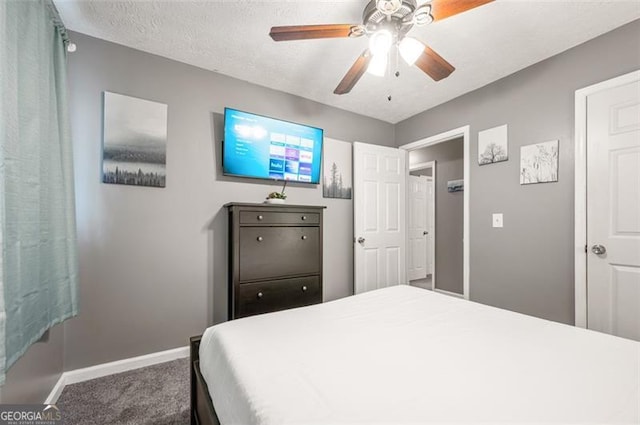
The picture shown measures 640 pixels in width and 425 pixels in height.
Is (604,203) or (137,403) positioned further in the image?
(604,203)

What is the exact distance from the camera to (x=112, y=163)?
2021 millimetres

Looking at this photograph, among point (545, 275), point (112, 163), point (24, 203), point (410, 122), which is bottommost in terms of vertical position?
point (545, 275)

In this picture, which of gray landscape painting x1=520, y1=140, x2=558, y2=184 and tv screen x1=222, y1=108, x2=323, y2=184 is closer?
gray landscape painting x1=520, y1=140, x2=558, y2=184

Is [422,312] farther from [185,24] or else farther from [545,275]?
Answer: [185,24]

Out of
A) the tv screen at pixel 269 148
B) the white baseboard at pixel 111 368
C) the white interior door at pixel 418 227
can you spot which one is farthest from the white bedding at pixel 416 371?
the white interior door at pixel 418 227

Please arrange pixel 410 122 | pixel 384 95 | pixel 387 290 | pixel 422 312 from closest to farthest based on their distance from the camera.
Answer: pixel 422 312, pixel 387 290, pixel 384 95, pixel 410 122

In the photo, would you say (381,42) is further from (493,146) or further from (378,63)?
(493,146)

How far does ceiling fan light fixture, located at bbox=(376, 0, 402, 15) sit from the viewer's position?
4.50 feet

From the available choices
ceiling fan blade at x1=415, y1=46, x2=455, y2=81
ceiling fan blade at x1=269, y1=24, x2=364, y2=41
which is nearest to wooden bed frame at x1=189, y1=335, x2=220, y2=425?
ceiling fan blade at x1=269, y1=24, x2=364, y2=41

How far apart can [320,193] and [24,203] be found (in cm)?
231

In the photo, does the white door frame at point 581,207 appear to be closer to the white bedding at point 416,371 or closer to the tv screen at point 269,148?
the white bedding at point 416,371

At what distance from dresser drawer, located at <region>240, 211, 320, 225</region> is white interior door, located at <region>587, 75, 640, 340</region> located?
2.17 m

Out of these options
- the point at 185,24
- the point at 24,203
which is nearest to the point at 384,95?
the point at 185,24

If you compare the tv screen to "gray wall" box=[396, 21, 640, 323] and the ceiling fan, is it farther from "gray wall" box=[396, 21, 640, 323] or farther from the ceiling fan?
"gray wall" box=[396, 21, 640, 323]
